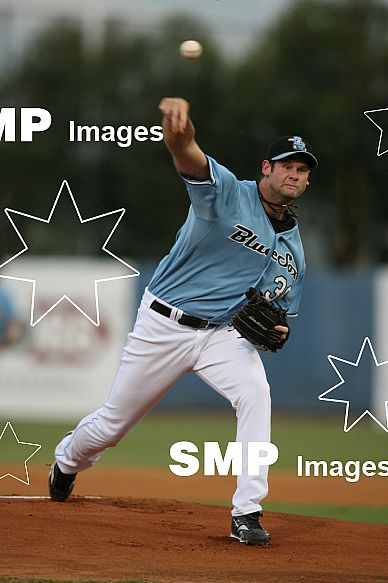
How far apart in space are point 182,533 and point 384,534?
1037mm

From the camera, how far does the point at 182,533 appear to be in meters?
5.07

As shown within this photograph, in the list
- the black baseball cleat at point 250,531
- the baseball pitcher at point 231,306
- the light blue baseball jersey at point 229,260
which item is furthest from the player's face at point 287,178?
the black baseball cleat at point 250,531

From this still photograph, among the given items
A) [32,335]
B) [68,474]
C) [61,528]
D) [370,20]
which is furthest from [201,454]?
[370,20]

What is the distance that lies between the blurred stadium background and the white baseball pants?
8.31 m

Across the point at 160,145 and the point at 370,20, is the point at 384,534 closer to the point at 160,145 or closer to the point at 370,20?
the point at 160,145

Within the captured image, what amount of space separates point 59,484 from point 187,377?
837 cm

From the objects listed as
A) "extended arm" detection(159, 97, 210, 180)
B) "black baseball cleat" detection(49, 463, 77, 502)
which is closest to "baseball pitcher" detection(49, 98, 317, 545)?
"extended arm" detection(159, 97, 210, 180)

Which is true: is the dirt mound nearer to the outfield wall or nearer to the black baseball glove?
the black baseball glove

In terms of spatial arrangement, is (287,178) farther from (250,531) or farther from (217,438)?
(217,438)

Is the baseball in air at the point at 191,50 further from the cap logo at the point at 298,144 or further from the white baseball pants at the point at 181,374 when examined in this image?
the white baseball pants at the point at 181,374

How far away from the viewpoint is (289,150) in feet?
16.4

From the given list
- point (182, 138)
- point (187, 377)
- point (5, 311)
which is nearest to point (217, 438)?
point (187, 377)

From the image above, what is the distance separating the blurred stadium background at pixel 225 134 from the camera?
14.0 m

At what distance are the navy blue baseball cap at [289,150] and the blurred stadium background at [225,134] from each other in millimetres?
8516
